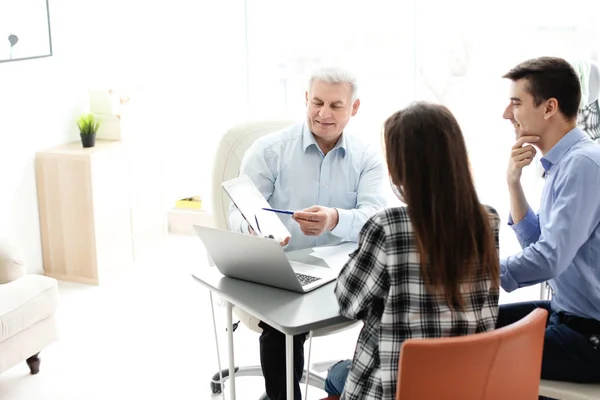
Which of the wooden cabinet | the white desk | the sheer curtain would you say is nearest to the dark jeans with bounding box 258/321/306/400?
the white desk

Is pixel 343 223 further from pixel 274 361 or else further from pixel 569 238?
pixel 569 238

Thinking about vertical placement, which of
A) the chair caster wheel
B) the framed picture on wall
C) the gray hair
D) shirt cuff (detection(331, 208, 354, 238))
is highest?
the framed picture on wall

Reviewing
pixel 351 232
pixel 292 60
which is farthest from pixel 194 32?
pixel 351 232

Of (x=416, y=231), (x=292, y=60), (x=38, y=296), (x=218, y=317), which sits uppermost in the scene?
(x=292, y=60)

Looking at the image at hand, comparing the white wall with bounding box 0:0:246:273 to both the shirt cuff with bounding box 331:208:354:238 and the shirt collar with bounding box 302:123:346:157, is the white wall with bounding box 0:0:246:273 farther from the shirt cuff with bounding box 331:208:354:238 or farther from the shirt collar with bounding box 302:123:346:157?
the shirt cuff with bounding box 331:208:354:238

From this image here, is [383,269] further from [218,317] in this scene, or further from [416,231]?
[218,317]

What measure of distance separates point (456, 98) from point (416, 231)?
135 inches

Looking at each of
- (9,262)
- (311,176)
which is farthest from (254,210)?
(9,262)

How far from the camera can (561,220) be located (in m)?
1.95

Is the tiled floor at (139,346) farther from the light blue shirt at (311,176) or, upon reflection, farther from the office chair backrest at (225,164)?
the light blue shirt at (311,176)

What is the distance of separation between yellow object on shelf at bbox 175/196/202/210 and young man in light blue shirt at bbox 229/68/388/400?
2.40 metres

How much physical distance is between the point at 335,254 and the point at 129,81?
9.20 feet

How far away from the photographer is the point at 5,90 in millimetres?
3953

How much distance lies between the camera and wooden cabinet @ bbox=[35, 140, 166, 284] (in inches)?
162
